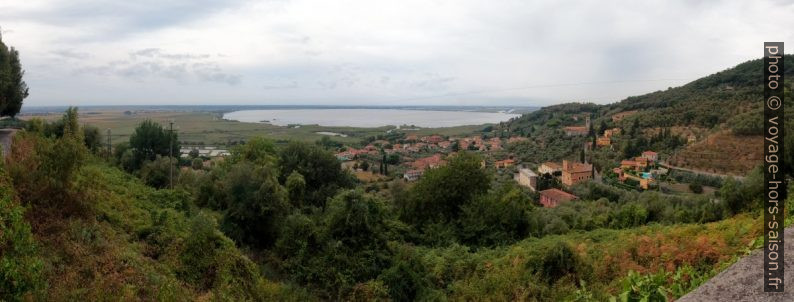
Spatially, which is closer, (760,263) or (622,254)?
(760,263)

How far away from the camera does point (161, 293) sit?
649 centimetres

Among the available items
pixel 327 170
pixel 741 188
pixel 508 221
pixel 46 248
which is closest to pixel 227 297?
pixel 46 248

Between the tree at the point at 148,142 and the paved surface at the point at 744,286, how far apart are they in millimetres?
19981

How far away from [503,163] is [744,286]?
1994 inches

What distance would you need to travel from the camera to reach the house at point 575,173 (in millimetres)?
41719

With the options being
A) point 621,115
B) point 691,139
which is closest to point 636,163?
point 691,139

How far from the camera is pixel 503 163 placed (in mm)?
53281

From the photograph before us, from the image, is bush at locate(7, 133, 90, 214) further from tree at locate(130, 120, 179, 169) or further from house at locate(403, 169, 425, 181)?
house at locate(403, 169, 425, 181)

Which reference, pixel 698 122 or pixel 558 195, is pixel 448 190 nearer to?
Answer: pixel 558 195

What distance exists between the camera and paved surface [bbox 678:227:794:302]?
3.49 m

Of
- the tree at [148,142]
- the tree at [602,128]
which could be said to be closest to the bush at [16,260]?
the tree at [148,142]

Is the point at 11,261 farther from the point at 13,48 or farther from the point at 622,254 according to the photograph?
the point at 13,48

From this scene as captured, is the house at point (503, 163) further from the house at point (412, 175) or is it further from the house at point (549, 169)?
the house at point (412, 175)

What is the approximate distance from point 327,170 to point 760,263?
55.9ft
